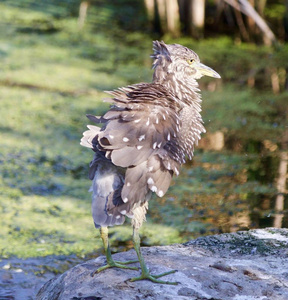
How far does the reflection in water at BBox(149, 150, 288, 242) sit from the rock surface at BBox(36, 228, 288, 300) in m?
1.11

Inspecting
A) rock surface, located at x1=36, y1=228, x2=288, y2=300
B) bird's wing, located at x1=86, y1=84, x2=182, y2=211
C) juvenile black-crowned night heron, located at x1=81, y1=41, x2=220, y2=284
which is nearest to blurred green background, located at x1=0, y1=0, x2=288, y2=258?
rock surface, located at x1=36, y1=228, x2=288, y2=300

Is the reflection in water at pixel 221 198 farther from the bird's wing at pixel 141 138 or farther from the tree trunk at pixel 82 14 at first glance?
the tree trunk at pixel 82 14

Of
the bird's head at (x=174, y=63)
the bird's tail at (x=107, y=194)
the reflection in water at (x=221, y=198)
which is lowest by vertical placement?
the reflection in water at (x=221, y=198)

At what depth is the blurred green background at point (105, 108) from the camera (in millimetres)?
4941

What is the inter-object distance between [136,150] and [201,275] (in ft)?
2.35

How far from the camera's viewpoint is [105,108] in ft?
22.6

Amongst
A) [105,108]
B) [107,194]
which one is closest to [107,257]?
[107,194]

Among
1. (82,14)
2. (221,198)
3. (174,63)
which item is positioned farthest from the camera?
(82,14)

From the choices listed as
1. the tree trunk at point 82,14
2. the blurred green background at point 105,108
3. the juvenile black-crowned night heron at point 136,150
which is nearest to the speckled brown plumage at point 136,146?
the juvenile black-crowned night heron at point 136,150

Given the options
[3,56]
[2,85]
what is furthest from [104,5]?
[2,85]

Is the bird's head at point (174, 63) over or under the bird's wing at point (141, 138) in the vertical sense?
over

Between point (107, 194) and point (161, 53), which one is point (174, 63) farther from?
point (107, 194)

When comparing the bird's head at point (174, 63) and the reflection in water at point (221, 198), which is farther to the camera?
the reflection in water at point (221, 198)

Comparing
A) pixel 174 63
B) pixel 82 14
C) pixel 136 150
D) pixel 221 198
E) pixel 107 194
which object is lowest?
pixel 221 198
